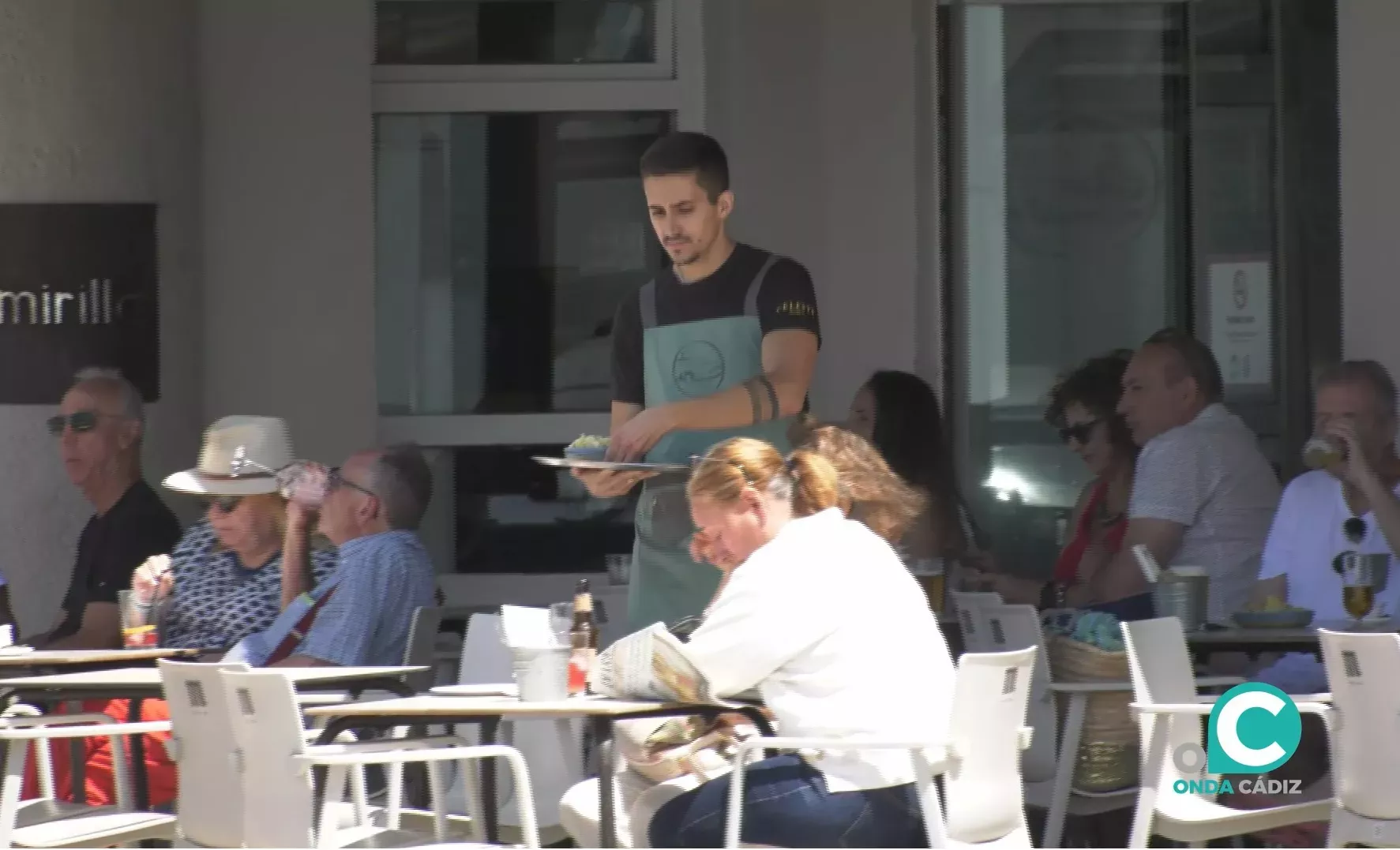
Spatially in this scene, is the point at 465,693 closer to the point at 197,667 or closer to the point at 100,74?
the point at 197,667

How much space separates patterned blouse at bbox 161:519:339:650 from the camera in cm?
568

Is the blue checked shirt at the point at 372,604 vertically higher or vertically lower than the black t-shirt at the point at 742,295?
lower

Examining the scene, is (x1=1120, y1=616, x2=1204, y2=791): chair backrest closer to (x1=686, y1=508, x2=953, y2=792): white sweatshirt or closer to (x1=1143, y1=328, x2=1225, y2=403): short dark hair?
(x1=686, y1=508, x2=953, y2=792): white sweatshirt

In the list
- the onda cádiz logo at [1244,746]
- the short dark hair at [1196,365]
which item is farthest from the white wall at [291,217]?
the onda cádiz logo at [1244,746]

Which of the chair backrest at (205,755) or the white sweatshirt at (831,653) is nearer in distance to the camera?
the white sweatshirt at (831,653)

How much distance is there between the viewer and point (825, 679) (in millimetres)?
3738

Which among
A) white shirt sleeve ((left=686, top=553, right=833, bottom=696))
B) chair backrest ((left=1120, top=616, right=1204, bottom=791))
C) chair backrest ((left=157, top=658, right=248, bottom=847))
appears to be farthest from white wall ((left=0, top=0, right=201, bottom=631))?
chair backrest ((left=1120, top=616, right=1204, bottom=791))

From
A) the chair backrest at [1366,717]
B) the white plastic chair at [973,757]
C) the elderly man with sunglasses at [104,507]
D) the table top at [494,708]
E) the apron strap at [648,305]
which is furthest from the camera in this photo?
the elderly man with sunglasses at [104,507]

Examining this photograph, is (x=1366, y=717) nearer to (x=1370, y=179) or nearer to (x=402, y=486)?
(x=402, y=486)

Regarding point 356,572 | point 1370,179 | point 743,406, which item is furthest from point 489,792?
point 1370,179

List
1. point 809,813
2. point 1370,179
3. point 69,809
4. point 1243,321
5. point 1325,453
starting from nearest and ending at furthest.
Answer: point 809,813, point 69,809, point 1325,453, point 1370,179, point 1243,321

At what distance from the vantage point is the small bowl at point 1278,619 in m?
5.15

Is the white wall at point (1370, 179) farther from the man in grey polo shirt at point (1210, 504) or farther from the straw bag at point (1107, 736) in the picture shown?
the straw bag at point (1107, 736)

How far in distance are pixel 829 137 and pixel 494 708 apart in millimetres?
4166
